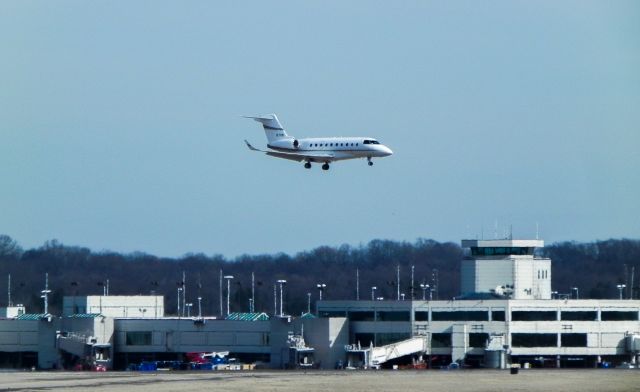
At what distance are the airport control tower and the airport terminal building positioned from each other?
0.13 m

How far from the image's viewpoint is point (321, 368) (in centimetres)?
17762

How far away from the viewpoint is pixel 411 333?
184m

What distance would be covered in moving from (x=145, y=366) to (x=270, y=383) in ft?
169

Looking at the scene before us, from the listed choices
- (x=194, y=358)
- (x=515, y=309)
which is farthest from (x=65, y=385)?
(x=515, y=309)

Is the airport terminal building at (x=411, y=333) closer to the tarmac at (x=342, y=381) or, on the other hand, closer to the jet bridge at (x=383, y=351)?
the jet bridge at (x=383, y=351)

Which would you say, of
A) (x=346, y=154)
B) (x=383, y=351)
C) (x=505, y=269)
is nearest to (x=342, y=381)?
(x=346, y=154)

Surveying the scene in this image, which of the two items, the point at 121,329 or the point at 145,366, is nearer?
the point at 145,366

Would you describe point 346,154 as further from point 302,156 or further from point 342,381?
point 342,381

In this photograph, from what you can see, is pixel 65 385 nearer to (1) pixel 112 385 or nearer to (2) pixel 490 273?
(1) pixel 112 385

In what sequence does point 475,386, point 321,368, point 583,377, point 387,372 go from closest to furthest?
point 475,386 < point 583,377 < point 387,372 < point 321,368

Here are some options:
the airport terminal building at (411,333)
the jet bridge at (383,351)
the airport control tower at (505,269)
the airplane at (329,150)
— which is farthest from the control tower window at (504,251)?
the airplane at (329,150)

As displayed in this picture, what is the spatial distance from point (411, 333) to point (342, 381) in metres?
52.3

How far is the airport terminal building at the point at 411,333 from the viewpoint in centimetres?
18138

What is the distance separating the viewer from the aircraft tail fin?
168500mm
